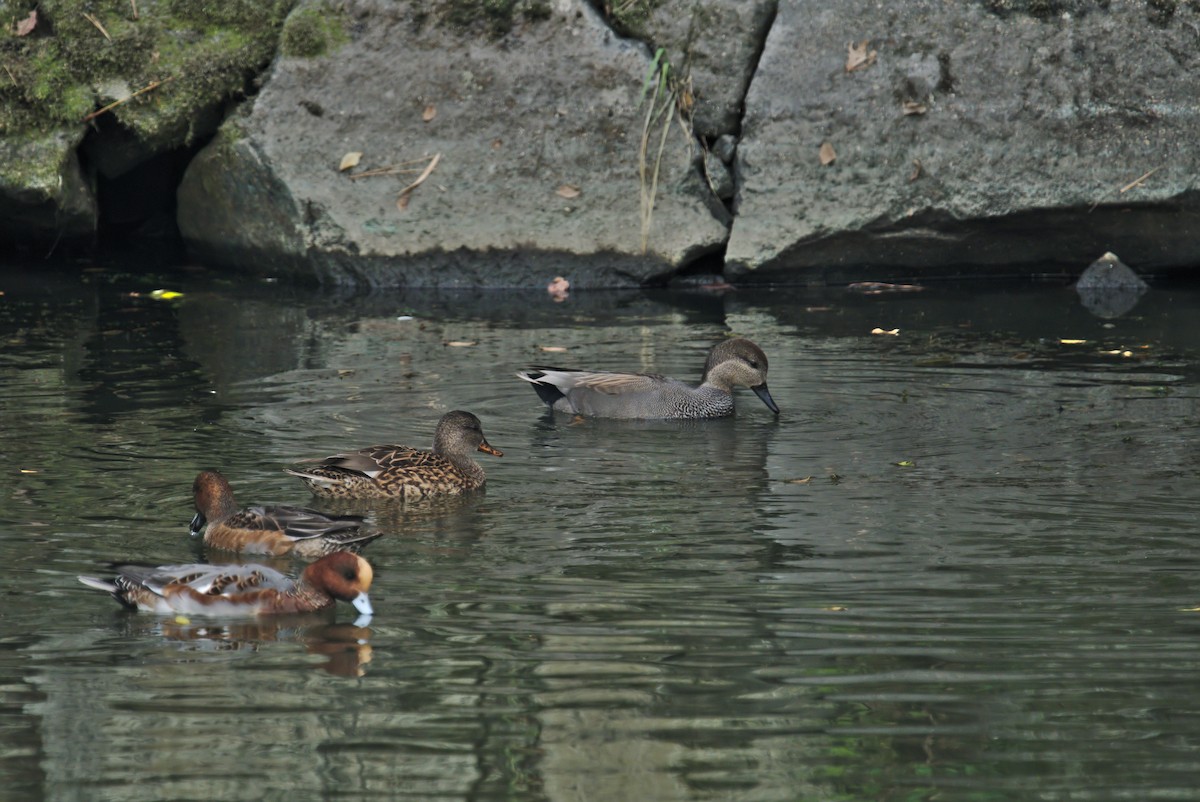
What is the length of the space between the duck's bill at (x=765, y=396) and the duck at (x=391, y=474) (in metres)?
2.34

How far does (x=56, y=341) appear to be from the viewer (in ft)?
39.5

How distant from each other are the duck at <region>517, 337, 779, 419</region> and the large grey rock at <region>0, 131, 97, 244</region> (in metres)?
5.86

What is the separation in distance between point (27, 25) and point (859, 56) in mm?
6823

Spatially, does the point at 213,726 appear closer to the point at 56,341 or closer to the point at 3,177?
the point at 56,341

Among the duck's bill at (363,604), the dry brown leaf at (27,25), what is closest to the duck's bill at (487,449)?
the duck's bill at (363,604)

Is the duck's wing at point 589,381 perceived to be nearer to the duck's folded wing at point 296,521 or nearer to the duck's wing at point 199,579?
the duck's folded wing at point 296,521

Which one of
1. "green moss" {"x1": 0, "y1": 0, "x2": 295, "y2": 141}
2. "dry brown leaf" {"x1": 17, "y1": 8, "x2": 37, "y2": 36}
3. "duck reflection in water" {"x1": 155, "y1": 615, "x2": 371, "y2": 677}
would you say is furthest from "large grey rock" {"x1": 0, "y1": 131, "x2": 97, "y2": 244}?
"duck reflection in water" {"x1": 155, "y1": 615, "x2": 371, "y2": 677}

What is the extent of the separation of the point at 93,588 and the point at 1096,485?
Result: 171 inches

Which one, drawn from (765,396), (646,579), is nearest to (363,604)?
(646,579)

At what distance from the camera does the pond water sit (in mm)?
4594

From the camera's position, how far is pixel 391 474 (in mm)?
7949

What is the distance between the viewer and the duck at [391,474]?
7887 millimetres

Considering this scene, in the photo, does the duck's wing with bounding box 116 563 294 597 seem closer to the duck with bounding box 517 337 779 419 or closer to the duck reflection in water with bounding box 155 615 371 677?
the duck reflection in water with bounding box 155 615 371 677

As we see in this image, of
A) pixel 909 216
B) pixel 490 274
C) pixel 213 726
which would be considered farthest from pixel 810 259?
pixel 213 726
